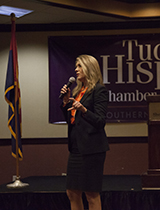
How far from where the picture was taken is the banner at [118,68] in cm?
565

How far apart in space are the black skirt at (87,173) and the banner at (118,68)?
295 cm

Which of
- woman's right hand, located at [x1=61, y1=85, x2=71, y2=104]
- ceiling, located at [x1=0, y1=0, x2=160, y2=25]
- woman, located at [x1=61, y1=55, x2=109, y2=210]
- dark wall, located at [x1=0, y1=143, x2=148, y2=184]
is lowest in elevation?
dark wall, located at [x1=0, y1=143, x2=148, y2=184]

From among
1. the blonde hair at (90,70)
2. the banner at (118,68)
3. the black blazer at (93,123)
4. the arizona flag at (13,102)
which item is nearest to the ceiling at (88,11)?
the banner at (118,68)

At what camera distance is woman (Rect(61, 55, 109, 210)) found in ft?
8.82

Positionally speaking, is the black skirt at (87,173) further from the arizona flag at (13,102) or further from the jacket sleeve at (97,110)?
the arizona flag at (13,102)

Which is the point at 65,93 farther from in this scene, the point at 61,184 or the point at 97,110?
the point at 61,184

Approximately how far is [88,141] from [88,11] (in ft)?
9.51

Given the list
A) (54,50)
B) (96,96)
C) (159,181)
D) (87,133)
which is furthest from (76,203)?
(54,50)

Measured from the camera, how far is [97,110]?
2.73 m

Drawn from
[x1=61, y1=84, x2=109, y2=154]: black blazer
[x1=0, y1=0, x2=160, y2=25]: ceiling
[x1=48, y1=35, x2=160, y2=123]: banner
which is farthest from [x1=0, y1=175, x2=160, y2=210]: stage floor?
[x1=0, y1=0, x2=160, y2=25]: ceiling

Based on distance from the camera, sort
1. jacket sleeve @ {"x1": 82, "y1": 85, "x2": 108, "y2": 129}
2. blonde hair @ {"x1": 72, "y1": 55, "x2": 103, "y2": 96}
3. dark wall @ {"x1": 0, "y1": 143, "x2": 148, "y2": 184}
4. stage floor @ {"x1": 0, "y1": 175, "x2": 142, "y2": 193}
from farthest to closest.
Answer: dark wall @ {"x1": 0, "y1": 143, "x2": 148, "y2": 184} → stage floor @ {"x1": 0, "y1": 175, "x2": 142, "y2": 193} → blonde hair @ {"x1": 72, "y1": 55, "x2": 103, "y2": 96} → jacket sleeve @ {"x1": 82, "y1": 85, "x2": 108, "y2": 129}

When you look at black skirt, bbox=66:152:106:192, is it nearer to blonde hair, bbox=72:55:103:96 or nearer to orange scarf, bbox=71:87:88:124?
orange scarf, bbox=71:87:88:124

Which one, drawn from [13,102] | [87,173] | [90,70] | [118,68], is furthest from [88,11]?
[87,173]

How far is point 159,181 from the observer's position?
404cm
